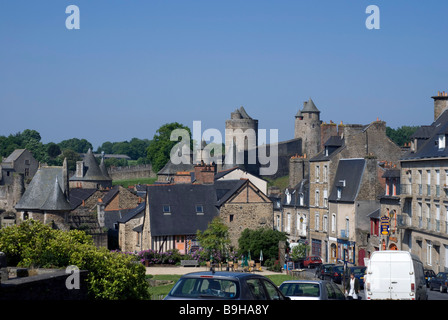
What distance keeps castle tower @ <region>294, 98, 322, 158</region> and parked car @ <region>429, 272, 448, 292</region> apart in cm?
8340

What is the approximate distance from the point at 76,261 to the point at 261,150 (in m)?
93.1

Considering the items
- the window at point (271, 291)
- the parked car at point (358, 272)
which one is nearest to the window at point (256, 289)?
the window at point (271, 291)

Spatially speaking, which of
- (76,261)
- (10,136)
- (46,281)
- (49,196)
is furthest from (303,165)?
(10,136)

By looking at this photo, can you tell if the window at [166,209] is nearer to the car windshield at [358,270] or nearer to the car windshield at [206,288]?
the car windshield at [358,270]

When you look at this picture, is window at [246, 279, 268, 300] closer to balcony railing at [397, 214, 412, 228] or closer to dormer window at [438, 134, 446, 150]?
dormer window at [438, 134, 446, 150]

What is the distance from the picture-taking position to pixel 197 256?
158 ft

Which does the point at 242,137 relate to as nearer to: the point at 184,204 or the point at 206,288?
the point at 184,204

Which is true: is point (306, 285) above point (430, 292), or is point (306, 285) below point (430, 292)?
above

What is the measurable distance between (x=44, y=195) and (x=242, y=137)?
7267cm

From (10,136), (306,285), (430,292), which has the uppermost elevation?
(10,136)

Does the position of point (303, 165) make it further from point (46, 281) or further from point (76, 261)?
point (46, 281)

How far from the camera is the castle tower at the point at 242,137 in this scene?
368 feet

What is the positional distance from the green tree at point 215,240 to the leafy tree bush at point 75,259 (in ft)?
80.2

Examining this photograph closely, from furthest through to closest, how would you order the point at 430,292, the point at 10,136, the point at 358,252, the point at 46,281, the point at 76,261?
1. the point at 10,136
2. the point at 358,252
3. the point at 430,292
4. the point at 76,261
5. the point at 46,281
